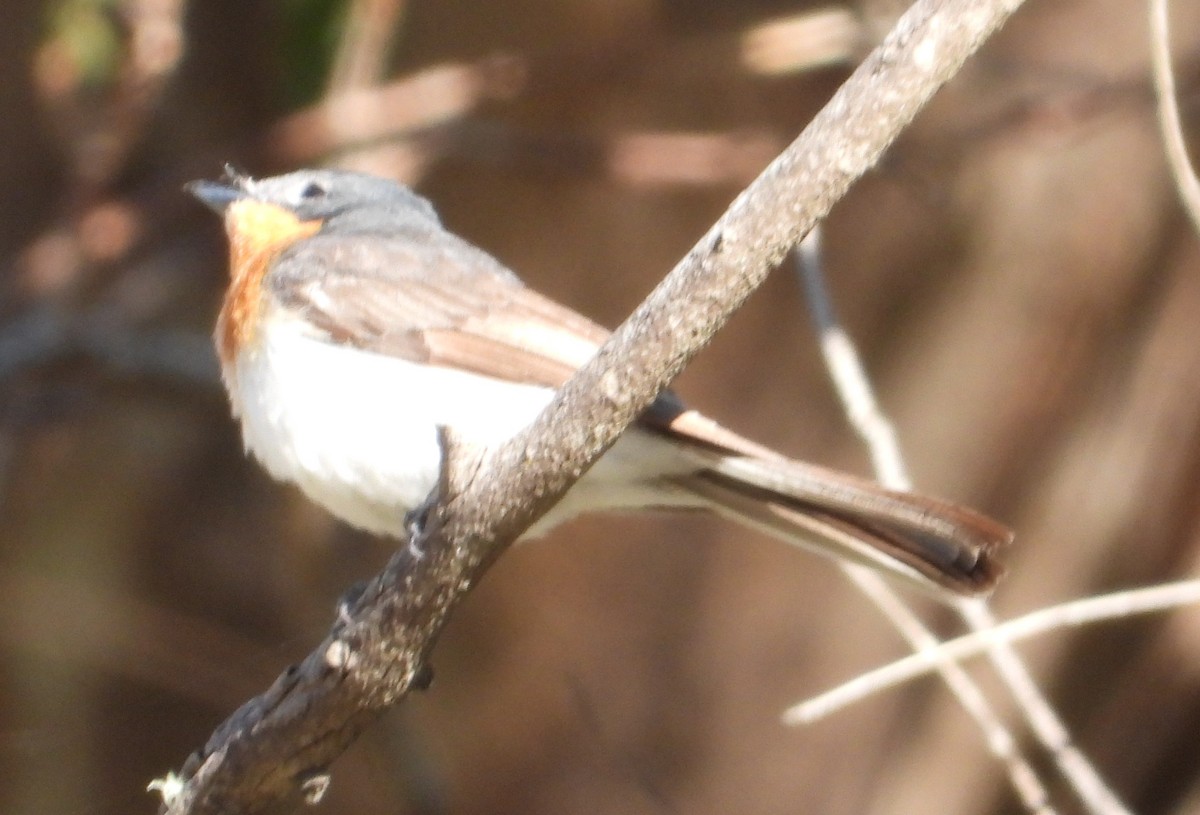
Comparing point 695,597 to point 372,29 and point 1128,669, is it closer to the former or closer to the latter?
point 1128,669

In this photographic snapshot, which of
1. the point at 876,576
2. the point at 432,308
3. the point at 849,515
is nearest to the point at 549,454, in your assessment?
the point at 849,515

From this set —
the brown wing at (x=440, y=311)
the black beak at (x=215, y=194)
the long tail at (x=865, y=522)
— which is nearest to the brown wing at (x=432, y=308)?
the brown wing at (x=440, y=311)

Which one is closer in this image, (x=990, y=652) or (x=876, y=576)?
(x=990, y=652)

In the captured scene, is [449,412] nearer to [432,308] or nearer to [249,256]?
[432,308]

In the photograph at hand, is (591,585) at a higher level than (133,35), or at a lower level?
Answer: lower

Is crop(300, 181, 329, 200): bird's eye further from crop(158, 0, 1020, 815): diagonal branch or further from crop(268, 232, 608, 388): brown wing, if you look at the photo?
crop(158, 0, 1020, 815): diagonal branch

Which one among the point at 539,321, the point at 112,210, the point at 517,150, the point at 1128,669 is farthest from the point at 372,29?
the point at 1128,669
